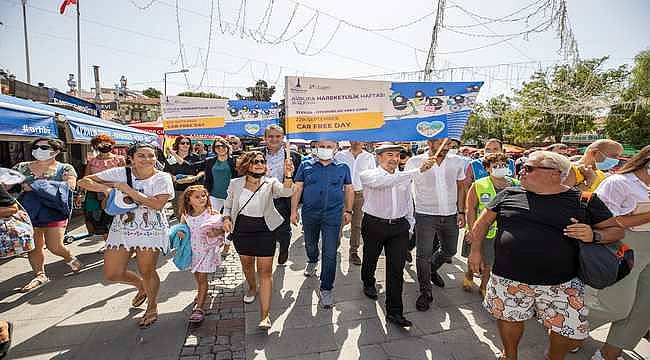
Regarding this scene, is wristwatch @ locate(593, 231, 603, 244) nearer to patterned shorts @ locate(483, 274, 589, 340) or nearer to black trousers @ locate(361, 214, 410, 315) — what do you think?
patterned shorts @ locate(483, 274, 589, 340)

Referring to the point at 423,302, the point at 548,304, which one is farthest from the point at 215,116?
the point at 548,304

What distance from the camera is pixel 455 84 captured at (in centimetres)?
340

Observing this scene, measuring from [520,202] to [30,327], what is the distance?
4.64 metres

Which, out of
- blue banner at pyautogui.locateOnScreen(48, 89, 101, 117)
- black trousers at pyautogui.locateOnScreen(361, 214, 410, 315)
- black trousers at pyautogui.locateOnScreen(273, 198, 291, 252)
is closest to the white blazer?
black trousers at pyautogui.locateOnScreen(273, 198, 291, 252)

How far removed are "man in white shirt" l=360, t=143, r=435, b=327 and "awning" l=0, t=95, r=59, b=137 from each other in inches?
189

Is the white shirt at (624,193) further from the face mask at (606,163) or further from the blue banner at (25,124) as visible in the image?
the blue banner at (25,124)

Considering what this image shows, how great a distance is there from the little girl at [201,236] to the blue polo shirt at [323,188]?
3.48ft

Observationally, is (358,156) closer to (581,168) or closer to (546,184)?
(581,168)

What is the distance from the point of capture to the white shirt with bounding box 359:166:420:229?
3236mm

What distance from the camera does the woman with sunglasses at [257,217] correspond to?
3.13 metres

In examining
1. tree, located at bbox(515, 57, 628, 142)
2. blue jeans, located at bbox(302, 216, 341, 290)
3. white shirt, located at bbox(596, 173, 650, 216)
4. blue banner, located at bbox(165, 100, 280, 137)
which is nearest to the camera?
white shirt, located at bbox(596, 173, 650, 216)

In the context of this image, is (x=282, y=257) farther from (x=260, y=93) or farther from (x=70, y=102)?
(x=260, y=93)

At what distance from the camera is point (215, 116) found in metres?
8.87

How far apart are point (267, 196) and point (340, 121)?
1118 mm
